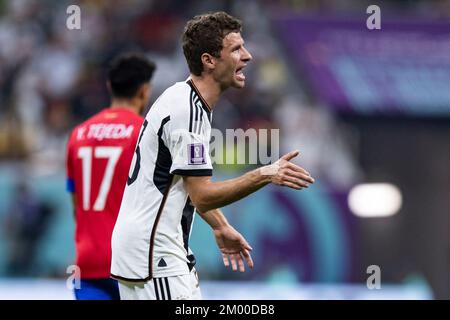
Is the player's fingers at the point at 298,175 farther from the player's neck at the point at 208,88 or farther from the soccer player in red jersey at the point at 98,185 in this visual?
the soccer player in red jersey at the point at 98,185

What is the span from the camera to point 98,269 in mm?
7211

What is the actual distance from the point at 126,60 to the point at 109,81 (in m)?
0.20

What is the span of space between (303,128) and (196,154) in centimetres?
835

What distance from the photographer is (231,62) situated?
6027mm

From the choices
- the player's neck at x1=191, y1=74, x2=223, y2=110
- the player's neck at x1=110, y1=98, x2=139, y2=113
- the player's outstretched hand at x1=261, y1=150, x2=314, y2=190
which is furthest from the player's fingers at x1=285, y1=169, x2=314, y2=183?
the player's neck at x1=110, y1=98, x2=139, y2=113

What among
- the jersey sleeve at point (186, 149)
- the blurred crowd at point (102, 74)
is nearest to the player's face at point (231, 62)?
the jersey sleeve at point (186, 149)

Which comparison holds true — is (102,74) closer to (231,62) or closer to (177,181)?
(231,62)

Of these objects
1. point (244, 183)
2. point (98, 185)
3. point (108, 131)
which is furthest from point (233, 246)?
point (108, 131)

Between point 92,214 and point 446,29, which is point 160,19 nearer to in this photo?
point 446,29

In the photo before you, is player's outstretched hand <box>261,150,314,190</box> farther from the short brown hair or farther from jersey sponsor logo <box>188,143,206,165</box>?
the short brown hair

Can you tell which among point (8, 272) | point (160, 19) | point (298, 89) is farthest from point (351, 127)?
point (8, 272)

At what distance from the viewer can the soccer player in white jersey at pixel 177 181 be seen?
18.7 ft

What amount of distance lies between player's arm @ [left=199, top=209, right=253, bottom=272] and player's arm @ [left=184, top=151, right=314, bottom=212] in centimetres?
58

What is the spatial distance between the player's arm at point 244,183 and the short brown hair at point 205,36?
69cm
